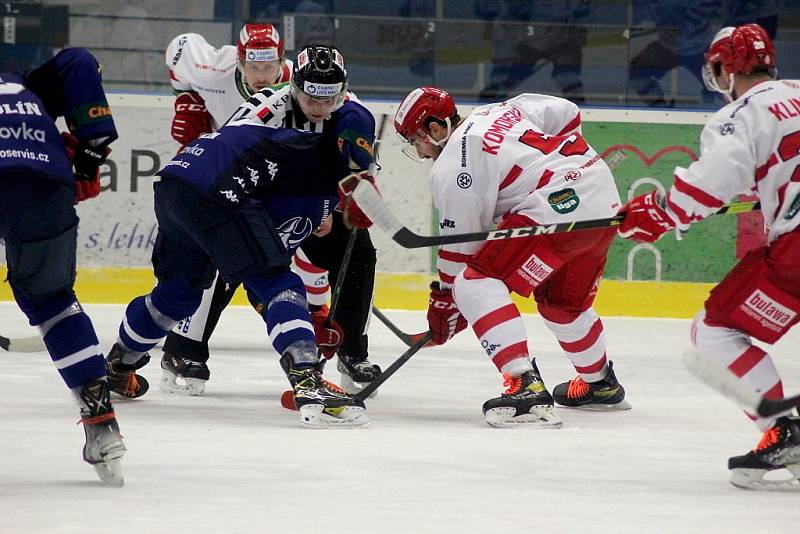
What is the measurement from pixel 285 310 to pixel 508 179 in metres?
0.68

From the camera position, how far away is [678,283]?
573cm

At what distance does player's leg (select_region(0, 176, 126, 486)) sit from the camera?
86.0 inches

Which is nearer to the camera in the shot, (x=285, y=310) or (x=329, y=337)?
(x=285, y=310)

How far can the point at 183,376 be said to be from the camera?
3.45 metres

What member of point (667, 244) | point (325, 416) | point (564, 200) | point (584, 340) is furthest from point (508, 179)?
point (667, 244)

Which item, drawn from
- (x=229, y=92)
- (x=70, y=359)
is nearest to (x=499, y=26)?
(x=229, y=92)

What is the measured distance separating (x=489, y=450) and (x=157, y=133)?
3419 millimetres

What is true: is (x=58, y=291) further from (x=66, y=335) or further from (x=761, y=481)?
(x=761, y=481)

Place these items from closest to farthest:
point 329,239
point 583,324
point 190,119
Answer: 1. point 583,324
2. point 329,239
3. point 190,119

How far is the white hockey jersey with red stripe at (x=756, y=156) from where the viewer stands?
7.40 feet

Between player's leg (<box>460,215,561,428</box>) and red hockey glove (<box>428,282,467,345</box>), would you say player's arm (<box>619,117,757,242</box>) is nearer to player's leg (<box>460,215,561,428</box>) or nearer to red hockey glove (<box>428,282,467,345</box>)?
player's leg (<box>460,215,561,428</box>)

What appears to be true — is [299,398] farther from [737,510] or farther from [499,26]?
[499,26]

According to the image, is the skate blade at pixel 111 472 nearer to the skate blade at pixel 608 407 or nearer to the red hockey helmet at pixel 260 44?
the skate blade at pixel 608 407

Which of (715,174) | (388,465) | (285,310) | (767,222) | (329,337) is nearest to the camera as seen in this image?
(715,174)
